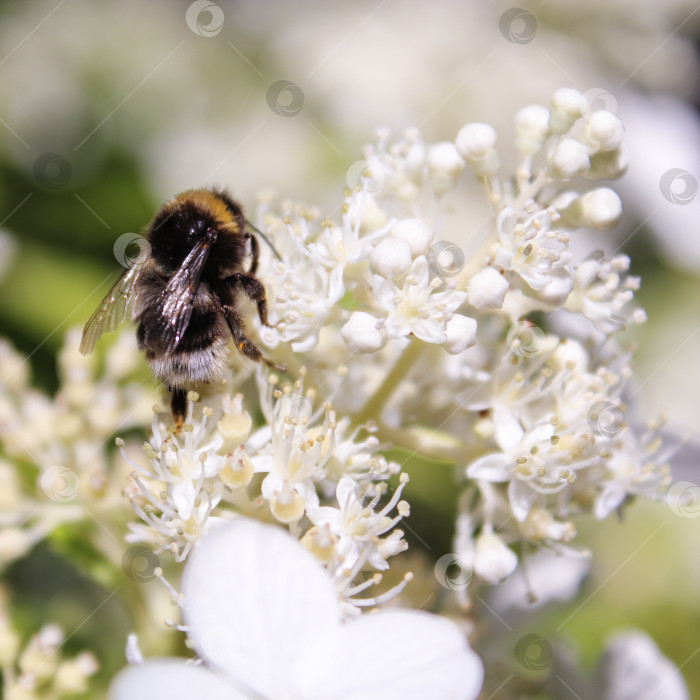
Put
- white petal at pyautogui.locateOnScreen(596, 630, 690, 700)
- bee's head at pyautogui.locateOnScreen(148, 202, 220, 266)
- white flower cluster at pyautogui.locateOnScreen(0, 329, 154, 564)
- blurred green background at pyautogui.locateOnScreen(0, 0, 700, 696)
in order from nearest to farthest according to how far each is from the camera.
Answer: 1. bee's head at pyautogui.locateOnScreen(148, 202, 220, 266)
2. white flower cluster at pyautogui.locateOnScreen(0, 329, 154, 564)
3. white petal at pyautogui.locateOnScreen(596, 630, 690, 700)
4. blurred green background at pyautogui.locateOnScreen(0, 0, 700, 696)

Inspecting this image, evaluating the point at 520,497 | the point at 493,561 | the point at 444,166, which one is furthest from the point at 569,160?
the point at 493,561

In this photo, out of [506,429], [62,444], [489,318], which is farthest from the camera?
[62,444]

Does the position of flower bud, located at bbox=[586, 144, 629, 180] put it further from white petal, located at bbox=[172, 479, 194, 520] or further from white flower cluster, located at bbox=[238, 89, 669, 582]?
white petal, located at bbox=[172, 479, 194, 520]

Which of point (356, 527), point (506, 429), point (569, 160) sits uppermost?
point (569, 160)

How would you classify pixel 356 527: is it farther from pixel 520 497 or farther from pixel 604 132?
pixel 604 132

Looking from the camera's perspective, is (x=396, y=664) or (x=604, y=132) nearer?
(x=396, y=664)

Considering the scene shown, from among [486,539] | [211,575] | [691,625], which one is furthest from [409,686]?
[691,625]

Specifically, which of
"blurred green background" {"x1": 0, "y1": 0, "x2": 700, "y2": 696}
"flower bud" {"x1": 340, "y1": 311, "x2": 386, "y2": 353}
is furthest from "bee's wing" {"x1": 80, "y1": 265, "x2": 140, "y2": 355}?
"blurred green background" {"x1": 0, "y1": 0, "x2": 700, "y2": 696}

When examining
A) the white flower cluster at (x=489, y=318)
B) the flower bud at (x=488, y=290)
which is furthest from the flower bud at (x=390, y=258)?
the flower bud at (x=488, y=290)
